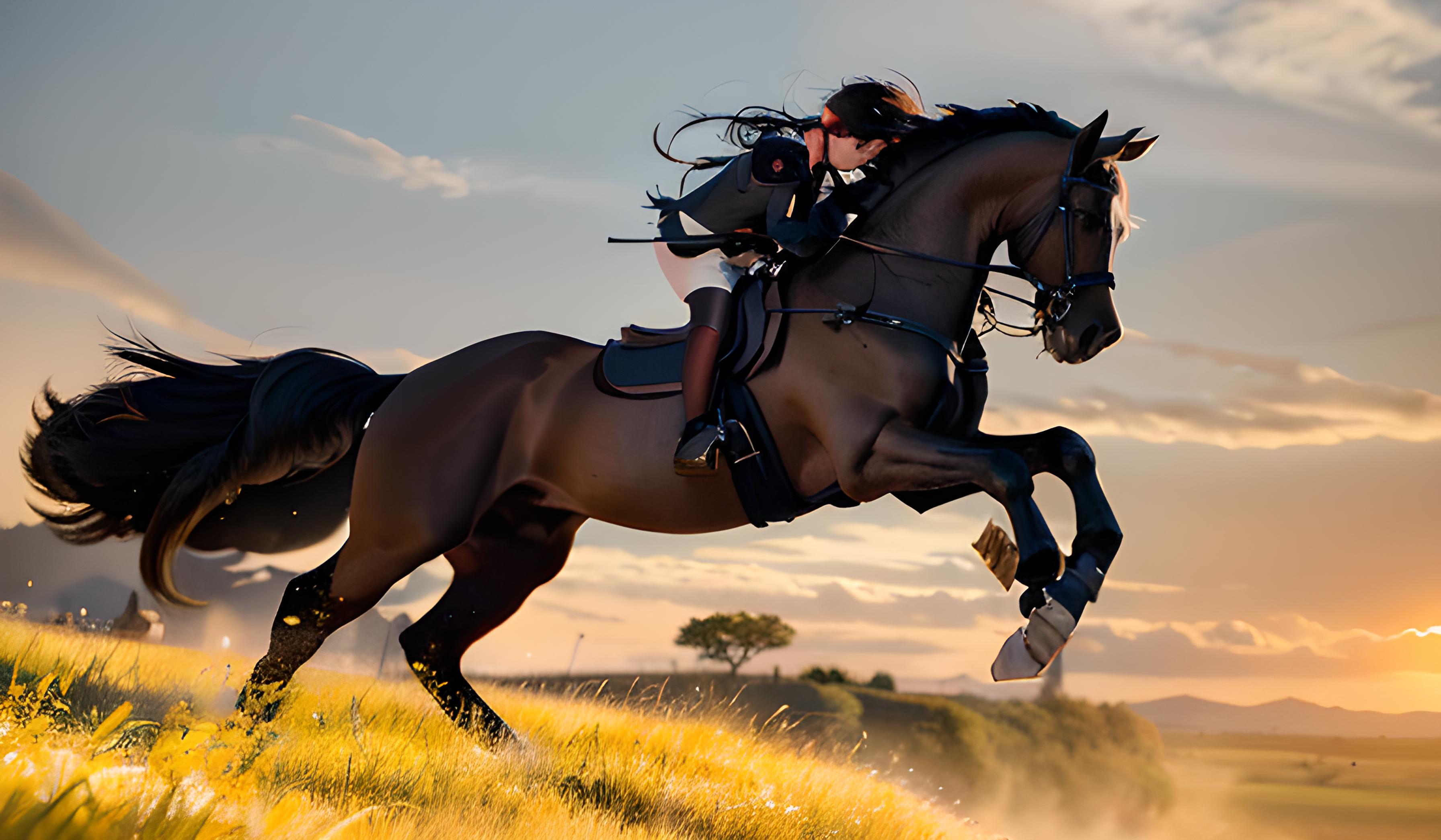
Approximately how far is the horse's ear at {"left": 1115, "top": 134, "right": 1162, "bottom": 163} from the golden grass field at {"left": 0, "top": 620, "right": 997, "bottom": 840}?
11.0ft

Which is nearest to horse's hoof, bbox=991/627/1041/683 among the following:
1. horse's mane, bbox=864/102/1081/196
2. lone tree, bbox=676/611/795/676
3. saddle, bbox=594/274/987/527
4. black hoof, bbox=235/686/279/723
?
saddle, bbox=594/274/987/527

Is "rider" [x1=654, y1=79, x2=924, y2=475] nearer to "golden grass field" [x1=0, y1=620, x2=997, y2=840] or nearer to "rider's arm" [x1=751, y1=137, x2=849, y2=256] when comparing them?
"rider's arm" [x1=751, y1=137, x2=849, y2=256]

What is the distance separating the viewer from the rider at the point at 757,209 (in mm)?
4398

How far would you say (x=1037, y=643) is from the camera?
3.81 m

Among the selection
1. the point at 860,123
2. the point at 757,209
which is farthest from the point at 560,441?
the point at 860,123

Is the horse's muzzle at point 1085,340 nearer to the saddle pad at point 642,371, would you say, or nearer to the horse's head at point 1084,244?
the horse's head at point 1084,244

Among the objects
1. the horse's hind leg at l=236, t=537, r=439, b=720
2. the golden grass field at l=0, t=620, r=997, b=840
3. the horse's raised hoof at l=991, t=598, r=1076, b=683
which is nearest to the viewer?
the golden grass field at l=0, t=620, r=997, b=840

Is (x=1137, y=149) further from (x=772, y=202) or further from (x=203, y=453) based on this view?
(x=203, y=453)

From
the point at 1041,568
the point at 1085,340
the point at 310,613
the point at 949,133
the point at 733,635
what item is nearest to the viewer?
the point at 1041,568

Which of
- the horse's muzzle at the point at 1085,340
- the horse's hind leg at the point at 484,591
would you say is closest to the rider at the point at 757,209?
the horse's muzzle at the point at 1085,340

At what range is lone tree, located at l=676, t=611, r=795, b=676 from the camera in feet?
80.2

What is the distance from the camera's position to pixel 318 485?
225 inches

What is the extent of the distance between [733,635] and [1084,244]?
21.6m

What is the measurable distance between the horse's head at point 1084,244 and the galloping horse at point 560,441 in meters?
0.01
